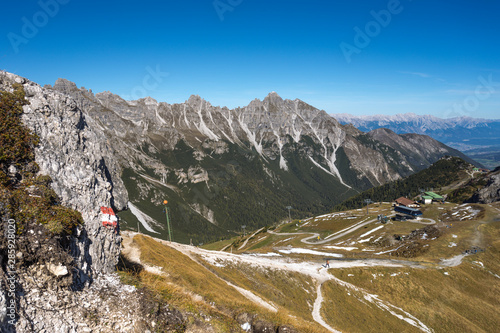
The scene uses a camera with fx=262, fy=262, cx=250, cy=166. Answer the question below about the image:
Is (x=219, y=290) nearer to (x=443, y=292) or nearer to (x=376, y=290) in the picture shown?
(x=376, y=290)

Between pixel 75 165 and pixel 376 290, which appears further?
pixel 376 290

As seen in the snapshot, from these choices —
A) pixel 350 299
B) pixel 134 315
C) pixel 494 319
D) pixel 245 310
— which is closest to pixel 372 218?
pixel 494 319

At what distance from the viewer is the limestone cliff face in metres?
20.5

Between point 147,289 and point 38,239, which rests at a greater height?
point 38,239

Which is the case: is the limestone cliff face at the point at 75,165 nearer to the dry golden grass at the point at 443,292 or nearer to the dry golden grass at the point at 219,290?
the dry golden grass at the point at 219,290

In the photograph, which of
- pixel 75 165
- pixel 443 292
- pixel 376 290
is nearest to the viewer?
pixel 75 165

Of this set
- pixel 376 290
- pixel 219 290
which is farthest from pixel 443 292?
pixel 219 290

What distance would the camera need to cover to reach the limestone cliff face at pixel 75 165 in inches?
806

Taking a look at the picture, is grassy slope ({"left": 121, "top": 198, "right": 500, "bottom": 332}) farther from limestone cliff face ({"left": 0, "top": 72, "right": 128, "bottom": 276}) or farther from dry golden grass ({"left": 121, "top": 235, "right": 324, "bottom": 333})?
limestone cliff face ({"left": 0, "top": 72, "right": 128, "bottom": 276})

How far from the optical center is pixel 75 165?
23125 mm

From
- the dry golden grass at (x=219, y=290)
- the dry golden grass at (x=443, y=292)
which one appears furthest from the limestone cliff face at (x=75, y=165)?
the dry golden grass at (x=443, y=292)

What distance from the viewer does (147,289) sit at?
20.0 meters

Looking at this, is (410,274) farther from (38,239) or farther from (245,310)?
(38,239)

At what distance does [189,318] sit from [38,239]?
11447 millimetres
